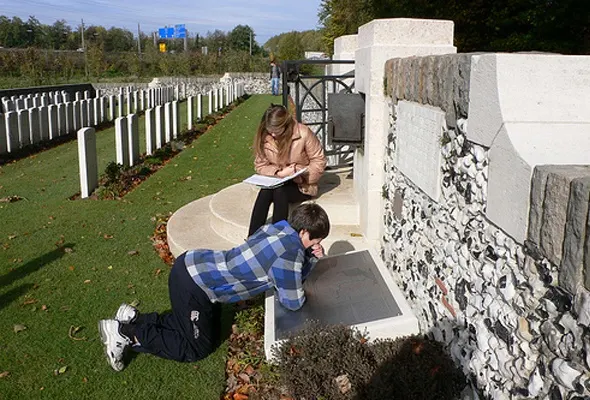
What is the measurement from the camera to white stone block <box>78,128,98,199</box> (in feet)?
27.3

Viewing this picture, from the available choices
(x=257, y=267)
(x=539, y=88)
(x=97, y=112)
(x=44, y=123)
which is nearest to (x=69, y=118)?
(x=44, y=123)

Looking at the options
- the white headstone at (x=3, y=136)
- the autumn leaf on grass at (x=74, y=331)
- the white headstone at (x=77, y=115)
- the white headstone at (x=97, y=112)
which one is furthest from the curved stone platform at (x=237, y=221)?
the white headstone at (x=97, y=112)

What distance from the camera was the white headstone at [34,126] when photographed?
1323 cm

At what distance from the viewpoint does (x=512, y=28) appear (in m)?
16.1

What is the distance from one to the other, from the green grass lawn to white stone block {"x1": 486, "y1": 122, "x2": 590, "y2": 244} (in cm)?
216

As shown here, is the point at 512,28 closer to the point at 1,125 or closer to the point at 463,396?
the point at 1,125

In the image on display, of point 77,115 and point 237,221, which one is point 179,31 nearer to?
point 77,115

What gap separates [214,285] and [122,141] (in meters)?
6.76

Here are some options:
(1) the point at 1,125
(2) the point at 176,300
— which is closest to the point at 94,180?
(1) the point at 1,125

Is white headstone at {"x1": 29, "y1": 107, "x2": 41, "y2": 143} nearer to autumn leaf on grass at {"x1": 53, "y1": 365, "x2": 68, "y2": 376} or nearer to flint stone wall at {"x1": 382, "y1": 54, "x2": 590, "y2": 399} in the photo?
autumn leaf on grass at {"x1": 53, "y1": 365, "x2": 68, "y2": 376}

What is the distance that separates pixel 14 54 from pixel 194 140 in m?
23.2

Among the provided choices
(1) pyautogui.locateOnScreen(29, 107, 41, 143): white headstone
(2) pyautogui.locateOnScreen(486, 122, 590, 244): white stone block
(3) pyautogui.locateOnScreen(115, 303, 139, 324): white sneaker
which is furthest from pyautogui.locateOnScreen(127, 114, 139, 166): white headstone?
(2) pyautogui.locateOnScreen(486, 122, 590, 244): white stone block

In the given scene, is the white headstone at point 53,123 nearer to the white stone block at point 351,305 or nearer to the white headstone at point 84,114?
the white headstone at point 84,114

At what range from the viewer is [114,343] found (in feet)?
12.5
